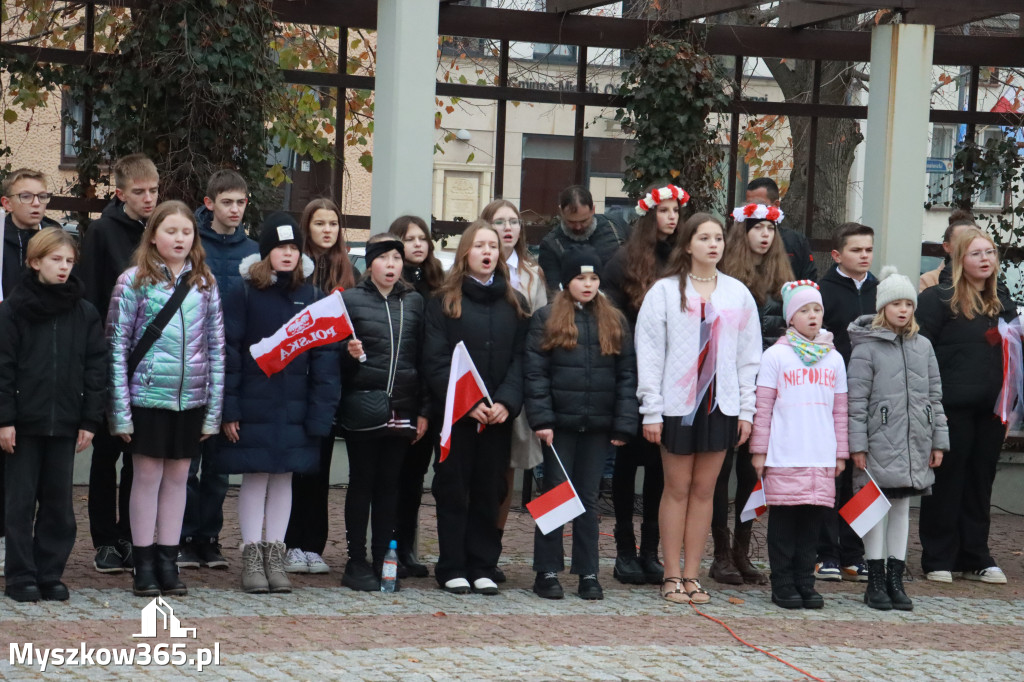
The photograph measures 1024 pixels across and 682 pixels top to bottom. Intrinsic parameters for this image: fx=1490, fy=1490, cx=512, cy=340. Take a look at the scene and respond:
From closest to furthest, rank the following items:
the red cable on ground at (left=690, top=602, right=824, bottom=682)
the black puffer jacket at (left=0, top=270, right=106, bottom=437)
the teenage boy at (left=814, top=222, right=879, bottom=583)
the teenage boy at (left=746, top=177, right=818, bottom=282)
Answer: the red cable on ground at (left=690, top=602, right=824, bottom=682) → the black puffer jacket at (left=0, top=270, right=106, bottom=437) → the teenage boy at (left=814, top=222, right=879, bottom=583) → the teenage boy at (left=746, top=177, right=818, bottom=282)

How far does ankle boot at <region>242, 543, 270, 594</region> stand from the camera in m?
7.39

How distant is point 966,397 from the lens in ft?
28.5

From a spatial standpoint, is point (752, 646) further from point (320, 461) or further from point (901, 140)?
point (901, 140)

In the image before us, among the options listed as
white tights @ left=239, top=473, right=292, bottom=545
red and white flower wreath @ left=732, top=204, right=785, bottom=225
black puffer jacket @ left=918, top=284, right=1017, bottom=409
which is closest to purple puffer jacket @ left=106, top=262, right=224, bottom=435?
white tights @ left=239, top=473, right=292, bottom=545

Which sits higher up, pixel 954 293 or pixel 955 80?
pixel 955 80

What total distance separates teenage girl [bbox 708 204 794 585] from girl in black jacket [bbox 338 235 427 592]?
5.92 ft

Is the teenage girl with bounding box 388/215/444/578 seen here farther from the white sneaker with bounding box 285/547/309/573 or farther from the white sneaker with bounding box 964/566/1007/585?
the white sneaker with bounding box 964/566/1007/585

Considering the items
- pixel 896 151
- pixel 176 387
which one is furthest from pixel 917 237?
pixel 176 387

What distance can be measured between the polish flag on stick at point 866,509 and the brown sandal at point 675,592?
0.96m

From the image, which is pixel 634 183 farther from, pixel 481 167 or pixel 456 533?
pixel 456 533

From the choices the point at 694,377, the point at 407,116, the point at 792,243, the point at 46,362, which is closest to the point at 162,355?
the point at 46,362

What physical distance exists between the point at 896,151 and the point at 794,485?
12.6 feet

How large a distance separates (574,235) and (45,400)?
10.7ft

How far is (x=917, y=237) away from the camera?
10570 mm
